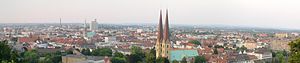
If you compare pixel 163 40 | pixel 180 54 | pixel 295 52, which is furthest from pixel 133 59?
pixel 295 52

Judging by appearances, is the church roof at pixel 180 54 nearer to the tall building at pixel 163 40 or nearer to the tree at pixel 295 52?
the tall building at pixel 163 40

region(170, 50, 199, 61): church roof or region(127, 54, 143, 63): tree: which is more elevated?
region(127, 54, 143, 63): tree

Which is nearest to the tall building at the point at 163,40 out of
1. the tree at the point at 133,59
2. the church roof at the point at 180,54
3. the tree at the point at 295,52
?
the tree at the point at 133,59

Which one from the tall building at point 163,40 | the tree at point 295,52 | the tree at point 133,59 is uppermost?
the tree at point 295,52

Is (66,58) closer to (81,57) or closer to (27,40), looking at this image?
(81,57)

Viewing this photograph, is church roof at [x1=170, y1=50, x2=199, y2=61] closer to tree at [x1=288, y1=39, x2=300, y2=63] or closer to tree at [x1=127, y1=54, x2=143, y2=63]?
tree at [x1=127, y1=54, x2=143, y2=63]

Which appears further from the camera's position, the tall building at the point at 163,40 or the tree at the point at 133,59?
the tree at the point at 133,59

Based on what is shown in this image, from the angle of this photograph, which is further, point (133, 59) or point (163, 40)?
point (133, 59)

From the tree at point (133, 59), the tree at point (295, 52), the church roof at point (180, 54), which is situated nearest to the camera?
the tree at point (295, 52)

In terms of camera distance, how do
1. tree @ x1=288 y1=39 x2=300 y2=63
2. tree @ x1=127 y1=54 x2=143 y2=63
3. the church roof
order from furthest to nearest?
the church roof → tree @ x1=127 y1=54 x2=143 y2=63 → tree @ x1=288 y1=39 x2=300 y2=63

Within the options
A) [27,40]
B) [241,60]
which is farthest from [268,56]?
[27,40]

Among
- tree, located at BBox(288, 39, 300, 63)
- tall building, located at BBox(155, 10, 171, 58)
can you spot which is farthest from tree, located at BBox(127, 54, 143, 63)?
tree, located at BBox(288, 39, 300, 63)

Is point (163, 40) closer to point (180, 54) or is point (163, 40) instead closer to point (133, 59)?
point (133, 59)
